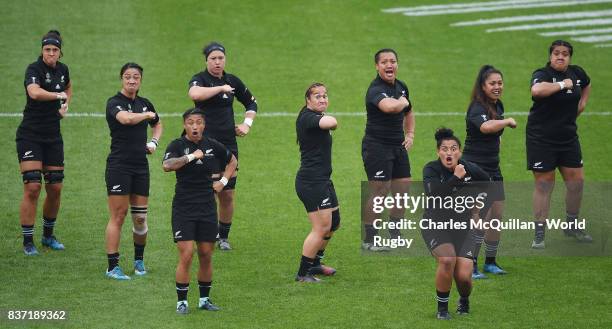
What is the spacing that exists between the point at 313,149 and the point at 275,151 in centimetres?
634

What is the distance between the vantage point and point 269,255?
50.4ft

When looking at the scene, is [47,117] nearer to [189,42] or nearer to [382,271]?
[382,271]

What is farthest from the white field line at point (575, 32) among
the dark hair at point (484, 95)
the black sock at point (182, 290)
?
the black sock at point (182, 290)

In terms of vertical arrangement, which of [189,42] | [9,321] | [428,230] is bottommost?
[9,321]

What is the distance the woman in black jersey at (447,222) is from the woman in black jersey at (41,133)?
5.18 meters

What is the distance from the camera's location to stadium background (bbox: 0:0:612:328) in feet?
→ 43.5

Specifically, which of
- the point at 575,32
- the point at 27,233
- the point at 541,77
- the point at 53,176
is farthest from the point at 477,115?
the point at 575,32

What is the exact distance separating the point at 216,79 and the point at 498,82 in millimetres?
3772

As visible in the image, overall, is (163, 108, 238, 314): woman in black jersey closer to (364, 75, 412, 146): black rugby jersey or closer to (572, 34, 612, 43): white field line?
(364, 75, 412, 146): black rugby jersey

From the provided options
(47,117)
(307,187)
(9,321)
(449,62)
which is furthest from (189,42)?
(9,321)

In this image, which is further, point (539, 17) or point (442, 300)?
point (539, 17)

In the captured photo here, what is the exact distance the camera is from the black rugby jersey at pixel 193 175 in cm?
1276

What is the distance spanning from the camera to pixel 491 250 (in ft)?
48.0

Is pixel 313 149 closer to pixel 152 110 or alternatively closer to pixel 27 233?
pixel 152 110
